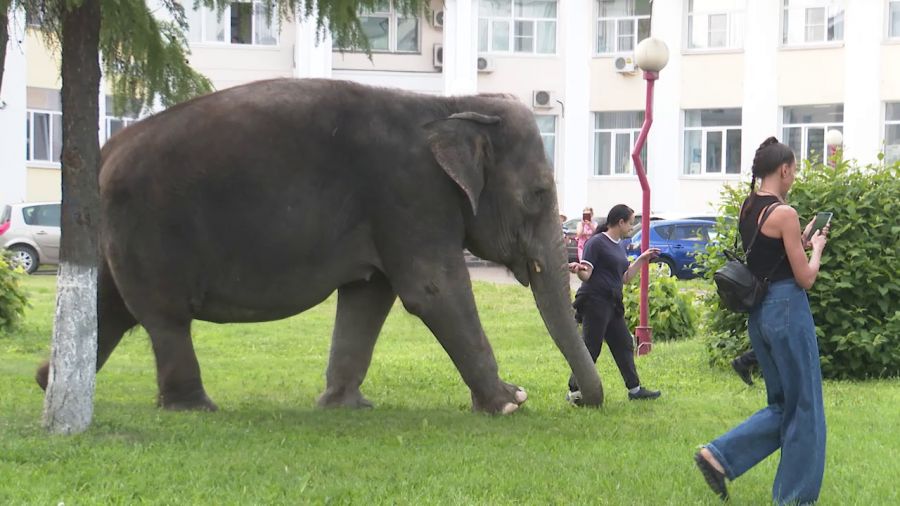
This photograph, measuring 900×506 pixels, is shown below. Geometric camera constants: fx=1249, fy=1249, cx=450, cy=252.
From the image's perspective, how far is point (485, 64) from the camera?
4050 centimetres

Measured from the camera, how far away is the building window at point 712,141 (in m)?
38.8

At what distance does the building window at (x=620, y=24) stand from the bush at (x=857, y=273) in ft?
96.6

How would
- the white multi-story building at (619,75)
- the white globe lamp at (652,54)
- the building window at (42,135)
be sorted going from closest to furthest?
the white globe lamp at (652,54), the building window at (42,135), the white multi-story building at (619,75)

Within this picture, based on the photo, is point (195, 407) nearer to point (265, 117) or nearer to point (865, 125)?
point (265, 117)

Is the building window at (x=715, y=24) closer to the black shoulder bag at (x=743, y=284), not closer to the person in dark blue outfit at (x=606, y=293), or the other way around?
the person in dark blue outfit at (x=606, y=293)

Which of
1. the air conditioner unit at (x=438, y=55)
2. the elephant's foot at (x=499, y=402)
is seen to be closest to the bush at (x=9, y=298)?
the elephant's foot at (x=499, y=402)

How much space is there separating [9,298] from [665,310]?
8.32 meters

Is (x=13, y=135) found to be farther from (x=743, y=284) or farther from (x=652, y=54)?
(x=743, y=284)

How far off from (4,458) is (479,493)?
2731 millimetres

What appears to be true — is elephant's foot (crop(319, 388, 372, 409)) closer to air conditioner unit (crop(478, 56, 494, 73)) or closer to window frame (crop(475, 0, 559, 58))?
air conditioner unit (crop(478, 56, 494, 73))

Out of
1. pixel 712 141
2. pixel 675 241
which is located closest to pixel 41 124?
pixel 675 241

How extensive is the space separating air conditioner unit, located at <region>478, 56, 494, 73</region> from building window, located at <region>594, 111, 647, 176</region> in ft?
12.5

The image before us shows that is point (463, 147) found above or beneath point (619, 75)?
A: beneath

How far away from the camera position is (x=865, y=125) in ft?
118
